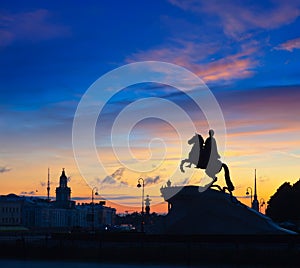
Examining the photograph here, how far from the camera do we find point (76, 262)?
4747 centimetres

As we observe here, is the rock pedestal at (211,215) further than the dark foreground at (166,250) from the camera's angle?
Yes

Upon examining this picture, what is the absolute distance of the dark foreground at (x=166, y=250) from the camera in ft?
147

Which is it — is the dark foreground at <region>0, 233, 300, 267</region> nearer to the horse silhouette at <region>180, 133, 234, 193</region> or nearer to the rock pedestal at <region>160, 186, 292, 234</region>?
the rock pedestal at <region>160, 186, 292, 234</region>

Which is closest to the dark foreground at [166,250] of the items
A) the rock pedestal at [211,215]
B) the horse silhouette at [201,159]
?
the rock pedestal at [211,215]

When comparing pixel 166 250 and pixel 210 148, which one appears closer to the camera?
pixel 166 250

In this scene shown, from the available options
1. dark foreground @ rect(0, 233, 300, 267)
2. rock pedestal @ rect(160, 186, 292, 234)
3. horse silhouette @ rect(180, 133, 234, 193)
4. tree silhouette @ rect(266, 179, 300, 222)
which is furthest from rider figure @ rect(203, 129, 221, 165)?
tree silhouette @ rect(266, 179, 300, 222)

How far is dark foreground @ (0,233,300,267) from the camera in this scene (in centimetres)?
4466

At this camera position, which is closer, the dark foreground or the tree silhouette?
the dark foreground

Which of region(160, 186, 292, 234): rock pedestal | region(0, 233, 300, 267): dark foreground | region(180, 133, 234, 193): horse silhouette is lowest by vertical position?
region(0, 233, 300, 267): dark foreground

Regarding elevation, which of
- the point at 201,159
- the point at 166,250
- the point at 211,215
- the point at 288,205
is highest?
the point at 201,159

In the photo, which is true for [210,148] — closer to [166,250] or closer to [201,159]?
[201,159]

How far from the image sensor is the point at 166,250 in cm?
4909

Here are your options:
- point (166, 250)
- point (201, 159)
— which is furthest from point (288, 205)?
point (166, 250)

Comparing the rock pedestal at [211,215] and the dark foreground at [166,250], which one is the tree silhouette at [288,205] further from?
the dark foreground at [166,250]
